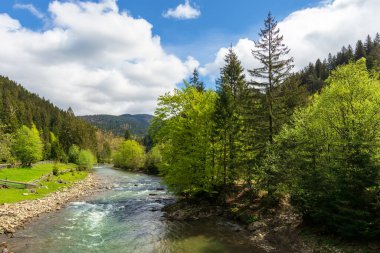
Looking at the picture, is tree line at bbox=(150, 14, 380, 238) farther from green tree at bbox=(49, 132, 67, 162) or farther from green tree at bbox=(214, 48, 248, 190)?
green tree at bbox=(49, 132, 67, 162)

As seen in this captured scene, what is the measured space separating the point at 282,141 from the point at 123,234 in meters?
17.6

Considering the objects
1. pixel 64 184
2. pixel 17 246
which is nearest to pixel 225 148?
pixel 17 246

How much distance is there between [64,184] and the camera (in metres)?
55.3

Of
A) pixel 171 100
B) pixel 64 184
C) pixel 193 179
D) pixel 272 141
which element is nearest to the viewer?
pixel 272 141

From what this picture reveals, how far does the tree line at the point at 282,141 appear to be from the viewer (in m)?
18.7

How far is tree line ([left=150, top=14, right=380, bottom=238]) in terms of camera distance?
18.7m

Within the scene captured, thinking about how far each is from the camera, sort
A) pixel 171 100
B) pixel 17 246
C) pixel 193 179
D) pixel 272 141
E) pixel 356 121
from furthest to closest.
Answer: pixel 171 100
pixel 193 179
pixel 272 141
pixel 17 246
pixel 356 121

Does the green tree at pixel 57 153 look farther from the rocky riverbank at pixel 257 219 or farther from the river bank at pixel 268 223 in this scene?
the river bank at pixel 268 223

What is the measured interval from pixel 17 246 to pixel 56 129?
15511 cm

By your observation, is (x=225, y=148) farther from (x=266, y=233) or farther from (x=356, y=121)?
(x=356, y=121)

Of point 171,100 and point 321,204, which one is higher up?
point 171,100

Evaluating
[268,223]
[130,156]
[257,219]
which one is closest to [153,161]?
[130,156]

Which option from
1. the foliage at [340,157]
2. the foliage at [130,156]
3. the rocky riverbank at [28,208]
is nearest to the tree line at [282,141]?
the foliage at [340,157]

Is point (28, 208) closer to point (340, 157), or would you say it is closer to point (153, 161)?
point (340, 157)
